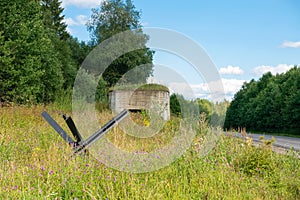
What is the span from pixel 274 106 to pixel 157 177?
→ 23.0 m

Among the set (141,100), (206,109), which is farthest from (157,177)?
(141,100)

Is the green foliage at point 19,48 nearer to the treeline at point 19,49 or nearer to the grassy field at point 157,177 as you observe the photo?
the treeline at point 19,49

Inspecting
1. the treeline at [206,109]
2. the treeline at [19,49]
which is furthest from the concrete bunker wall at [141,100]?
the treeline at [19,49]

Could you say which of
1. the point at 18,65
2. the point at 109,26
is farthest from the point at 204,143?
the point at 109,26

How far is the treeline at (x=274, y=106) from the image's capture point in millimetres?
22969

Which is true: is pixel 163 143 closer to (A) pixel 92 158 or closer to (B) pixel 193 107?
(B) pixel 193 107

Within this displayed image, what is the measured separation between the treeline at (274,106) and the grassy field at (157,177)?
15.8 meters

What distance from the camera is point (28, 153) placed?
20.6ft

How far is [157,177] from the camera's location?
15.3ft

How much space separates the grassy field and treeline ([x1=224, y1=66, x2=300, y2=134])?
1580cm

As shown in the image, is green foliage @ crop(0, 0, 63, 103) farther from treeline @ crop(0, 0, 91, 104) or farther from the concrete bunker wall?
the concrete bunker wall

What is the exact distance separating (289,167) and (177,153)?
2.13 meters

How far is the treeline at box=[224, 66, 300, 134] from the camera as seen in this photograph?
75.4 ft

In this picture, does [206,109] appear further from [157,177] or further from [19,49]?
[19,49]
